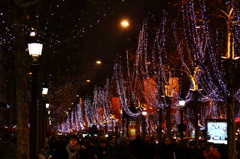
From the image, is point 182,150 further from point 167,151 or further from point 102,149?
point 167,151

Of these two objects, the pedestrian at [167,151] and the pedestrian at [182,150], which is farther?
the pedestrian at [167,151]

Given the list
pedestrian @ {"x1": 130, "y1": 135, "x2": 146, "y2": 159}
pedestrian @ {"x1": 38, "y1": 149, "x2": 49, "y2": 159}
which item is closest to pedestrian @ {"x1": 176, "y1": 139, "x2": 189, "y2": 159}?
pedestrian @ {"x1": 130, "y1": 135, "x2": 146, "y2": 159}

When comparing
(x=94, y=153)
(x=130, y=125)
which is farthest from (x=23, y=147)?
(x=130, y=125)

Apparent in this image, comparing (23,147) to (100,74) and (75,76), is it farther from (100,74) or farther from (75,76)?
(100,74)

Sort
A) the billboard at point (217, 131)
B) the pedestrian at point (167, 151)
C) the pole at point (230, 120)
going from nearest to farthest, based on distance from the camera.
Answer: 1. the pedestrian at point (167, 151)
2. the pole at point (230, 120)
3. the billboard at point (217, 131)

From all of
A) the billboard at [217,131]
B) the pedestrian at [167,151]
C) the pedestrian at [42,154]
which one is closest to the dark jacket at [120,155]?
the pedestrian at [167,151]

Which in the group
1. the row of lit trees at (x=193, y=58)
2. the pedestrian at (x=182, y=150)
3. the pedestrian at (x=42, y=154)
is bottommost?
the pedestrian at (x=42, y=154)

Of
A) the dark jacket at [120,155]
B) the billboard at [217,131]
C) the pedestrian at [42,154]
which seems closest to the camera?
the dark jacket at [120,155]

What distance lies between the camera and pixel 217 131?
24.8 m

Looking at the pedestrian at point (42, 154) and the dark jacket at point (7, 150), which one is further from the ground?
the dark jacket at point (7, 150)

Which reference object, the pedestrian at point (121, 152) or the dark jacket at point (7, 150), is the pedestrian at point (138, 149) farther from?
the pedestrian at point (121, 152)

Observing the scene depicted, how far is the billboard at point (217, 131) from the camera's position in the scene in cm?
2475

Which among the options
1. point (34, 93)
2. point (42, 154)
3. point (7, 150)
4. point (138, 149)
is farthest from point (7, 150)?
point (138, 149)

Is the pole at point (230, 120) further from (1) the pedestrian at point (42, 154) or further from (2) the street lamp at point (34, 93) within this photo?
(2) the street lamp at point (34, 93)
